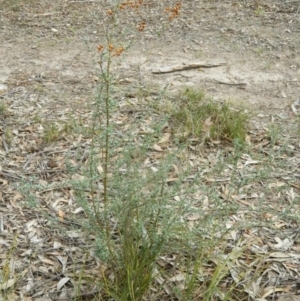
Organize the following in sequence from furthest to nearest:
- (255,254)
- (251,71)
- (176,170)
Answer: (251,71)
(176,170)
(255,254)

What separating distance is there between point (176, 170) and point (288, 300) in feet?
3.60

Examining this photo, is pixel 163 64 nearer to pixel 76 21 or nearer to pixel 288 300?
pixel 76 21

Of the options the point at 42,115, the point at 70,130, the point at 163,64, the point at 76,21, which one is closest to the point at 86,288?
the point at 70,130

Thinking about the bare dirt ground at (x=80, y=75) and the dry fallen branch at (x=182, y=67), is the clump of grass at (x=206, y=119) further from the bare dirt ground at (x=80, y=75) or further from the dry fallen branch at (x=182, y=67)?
the dry fallen branch at (x=182, y=67)

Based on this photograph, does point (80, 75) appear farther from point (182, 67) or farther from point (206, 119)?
point (206, 119)

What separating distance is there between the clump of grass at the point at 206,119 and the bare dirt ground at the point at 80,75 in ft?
0.72

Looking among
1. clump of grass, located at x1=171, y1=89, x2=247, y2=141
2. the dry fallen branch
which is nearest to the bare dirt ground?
the dry fallen branch

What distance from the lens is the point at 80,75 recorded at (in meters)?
4.51

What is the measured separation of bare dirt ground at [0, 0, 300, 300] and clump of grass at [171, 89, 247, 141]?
0.22 meters

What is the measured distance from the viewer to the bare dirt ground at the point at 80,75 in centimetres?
285

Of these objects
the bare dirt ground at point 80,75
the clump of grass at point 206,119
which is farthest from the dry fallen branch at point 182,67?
the clump of grass at point 206,119

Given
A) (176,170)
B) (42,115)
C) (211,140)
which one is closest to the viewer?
(176,170)

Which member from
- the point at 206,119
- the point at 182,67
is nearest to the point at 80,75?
the point at 182,67

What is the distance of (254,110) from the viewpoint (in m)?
→ 4.11
